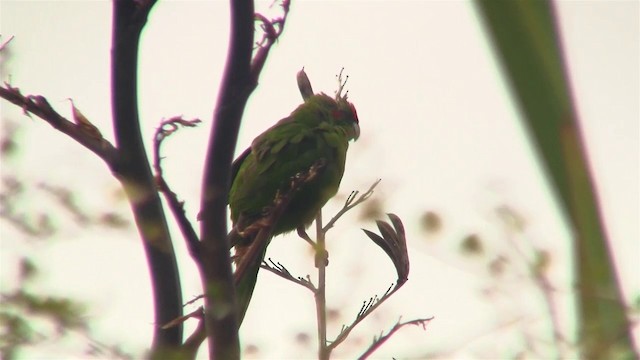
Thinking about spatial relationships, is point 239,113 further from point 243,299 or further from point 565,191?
point 243,299

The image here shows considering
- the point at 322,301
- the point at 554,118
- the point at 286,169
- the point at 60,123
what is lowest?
the point at 554,118

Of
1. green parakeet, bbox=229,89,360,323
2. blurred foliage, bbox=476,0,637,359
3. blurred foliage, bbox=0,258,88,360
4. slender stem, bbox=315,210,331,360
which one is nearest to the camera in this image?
blurred foliage, bbox=476,0,637,359

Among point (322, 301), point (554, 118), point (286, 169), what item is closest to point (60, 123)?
point (322, 301)

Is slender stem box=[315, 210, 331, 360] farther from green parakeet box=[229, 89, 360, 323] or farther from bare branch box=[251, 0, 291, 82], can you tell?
green parakeet box=[229, 89, 360, 323]

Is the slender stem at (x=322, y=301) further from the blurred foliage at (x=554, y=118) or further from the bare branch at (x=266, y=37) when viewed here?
the blurred foliage at (x=554, y=118)

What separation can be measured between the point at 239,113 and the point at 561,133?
1.17 m

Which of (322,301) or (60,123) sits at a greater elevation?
(60,123)

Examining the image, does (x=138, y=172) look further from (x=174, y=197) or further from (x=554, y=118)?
(x=554, y=118)

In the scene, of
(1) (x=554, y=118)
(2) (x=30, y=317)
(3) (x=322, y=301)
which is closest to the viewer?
(1) (x=554, y=118)

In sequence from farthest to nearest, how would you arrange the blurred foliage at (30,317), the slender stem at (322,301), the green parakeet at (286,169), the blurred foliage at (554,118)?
1. the green parakeet at (286,169)
2. the slender stem at (322,301)
3. the blurred foliage at (30,317)
4. the blurred foliage at (554,118)

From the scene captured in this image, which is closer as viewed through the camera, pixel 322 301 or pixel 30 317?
pixel 30 317

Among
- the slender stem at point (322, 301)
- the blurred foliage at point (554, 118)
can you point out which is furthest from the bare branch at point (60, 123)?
the blurred foliage at point (554, 118)

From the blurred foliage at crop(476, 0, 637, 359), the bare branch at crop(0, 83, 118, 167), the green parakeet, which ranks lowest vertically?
the blurred foliage at crop(476, 0, 637, 359)

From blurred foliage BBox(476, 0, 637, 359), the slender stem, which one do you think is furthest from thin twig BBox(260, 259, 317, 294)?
blurred foliage BBox(476, 0, 637, 359)
